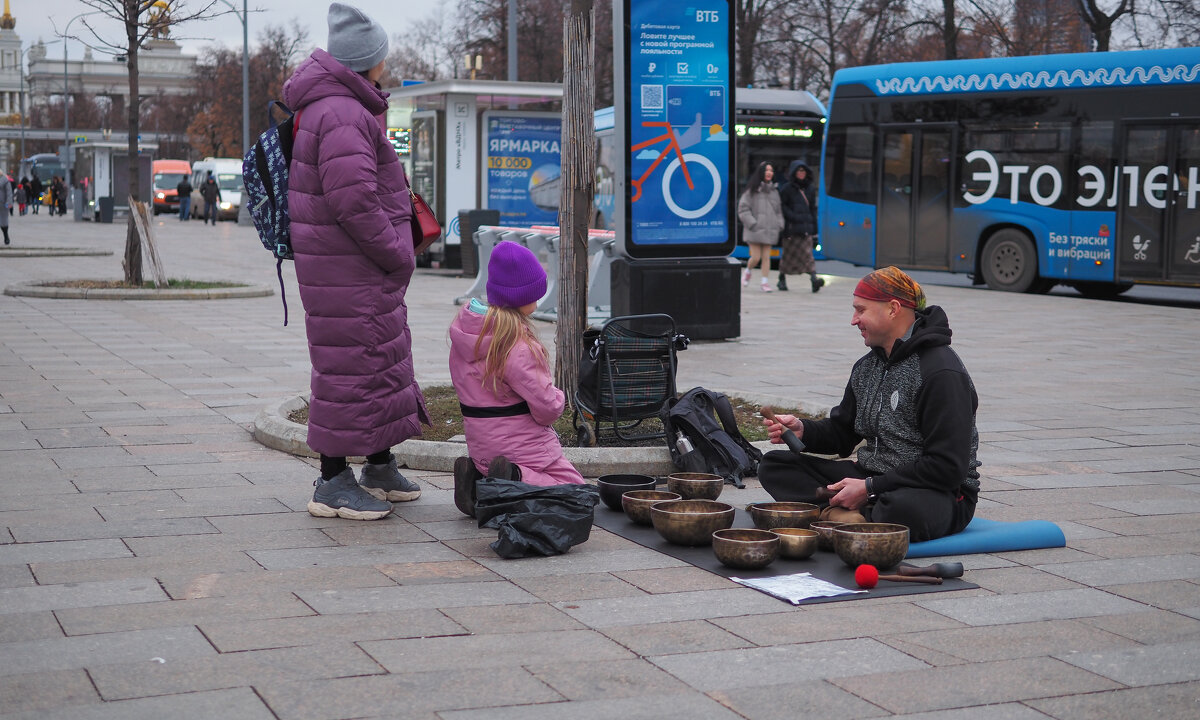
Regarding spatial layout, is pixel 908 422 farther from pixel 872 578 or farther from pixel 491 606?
pixel 491 606

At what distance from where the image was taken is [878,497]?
5211 mm

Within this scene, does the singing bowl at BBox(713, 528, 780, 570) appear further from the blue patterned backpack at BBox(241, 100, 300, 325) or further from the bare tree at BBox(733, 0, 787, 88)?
the bare tree at BBox(733, 0, 787, 88)

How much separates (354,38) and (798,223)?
1343cm

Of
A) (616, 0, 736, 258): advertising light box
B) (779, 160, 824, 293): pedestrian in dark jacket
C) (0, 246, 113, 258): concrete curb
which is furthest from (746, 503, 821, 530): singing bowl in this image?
(0, 246, 113, 258): concrete curb

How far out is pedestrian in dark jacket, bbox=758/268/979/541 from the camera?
5.04 m

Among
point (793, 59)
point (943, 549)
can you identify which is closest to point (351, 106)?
point (943, 549)

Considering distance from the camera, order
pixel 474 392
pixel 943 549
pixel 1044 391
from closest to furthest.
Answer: pixel 943 549
pixel 474 392
pixel 1044 391

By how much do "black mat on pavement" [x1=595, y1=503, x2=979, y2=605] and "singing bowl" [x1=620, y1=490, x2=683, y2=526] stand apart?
46mm

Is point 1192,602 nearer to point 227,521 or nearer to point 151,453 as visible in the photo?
point 227,521

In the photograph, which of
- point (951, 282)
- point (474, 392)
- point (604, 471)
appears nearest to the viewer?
point (474, 392)

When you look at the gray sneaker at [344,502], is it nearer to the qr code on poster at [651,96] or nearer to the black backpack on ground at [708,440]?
the black backpack on ground at [708,440]

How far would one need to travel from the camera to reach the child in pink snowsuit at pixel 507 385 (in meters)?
5.52

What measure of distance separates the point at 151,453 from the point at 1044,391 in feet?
19.5

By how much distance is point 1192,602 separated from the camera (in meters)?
4.65
